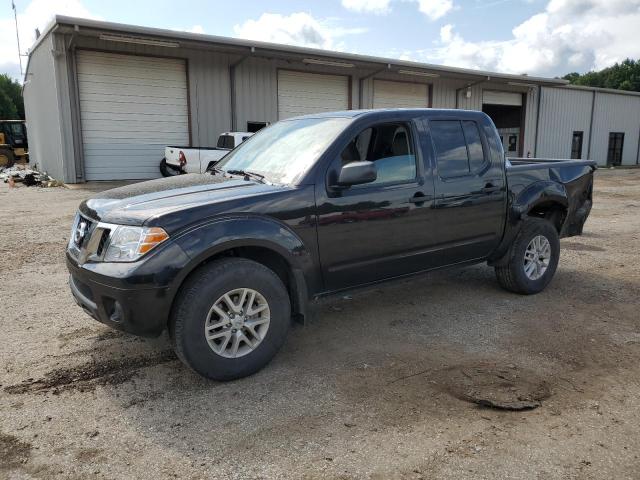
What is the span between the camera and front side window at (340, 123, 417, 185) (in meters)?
4.20

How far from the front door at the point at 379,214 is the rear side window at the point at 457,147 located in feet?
0.84

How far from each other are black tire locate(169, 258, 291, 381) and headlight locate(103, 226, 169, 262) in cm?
35

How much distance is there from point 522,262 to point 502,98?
24.9 meters

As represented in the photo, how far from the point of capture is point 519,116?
29.2 m

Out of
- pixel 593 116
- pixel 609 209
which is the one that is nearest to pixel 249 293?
pixel 609 209

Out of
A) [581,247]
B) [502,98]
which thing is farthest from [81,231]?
[502,98]

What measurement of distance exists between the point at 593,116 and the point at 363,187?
33.5 m

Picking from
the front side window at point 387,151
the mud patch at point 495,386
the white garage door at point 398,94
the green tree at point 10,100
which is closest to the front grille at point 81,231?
the front side window at point 387,151

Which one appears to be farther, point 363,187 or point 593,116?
point 593,116

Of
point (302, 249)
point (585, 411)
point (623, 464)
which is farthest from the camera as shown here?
point (302, 249)

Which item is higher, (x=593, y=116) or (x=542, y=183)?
(x=593, y=116)

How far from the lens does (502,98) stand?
27.7m

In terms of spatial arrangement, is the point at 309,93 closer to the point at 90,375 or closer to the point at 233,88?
the point at 233,88

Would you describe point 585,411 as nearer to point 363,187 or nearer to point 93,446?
point 363,187
